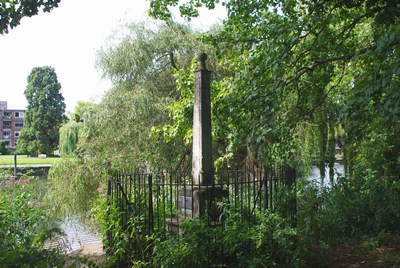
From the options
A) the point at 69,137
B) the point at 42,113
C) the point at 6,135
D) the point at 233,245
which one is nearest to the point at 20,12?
the point at 233,245

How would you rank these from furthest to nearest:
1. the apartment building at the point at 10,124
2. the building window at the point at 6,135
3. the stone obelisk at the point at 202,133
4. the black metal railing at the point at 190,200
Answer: the building window at the point at 6,135 → the apartment building at the point at 10,124 → the stone obelisk at the point at 202,133 → the black metal railing at the point at 190,200

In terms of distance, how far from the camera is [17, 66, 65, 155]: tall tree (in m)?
54.5

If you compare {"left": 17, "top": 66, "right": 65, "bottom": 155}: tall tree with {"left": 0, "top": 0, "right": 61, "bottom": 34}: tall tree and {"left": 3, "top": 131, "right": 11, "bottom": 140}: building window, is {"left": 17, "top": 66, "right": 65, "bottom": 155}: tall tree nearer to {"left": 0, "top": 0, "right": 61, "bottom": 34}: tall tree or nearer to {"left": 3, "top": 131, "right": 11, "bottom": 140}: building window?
{"left": 3, "top": 131, "right": 11, "bottom": 140}: building window

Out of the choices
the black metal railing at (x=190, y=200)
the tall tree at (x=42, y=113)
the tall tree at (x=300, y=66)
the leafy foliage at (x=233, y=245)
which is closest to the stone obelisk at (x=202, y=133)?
the black metal railing at (x=190, y=200)

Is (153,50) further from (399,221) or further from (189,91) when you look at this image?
(399,221)

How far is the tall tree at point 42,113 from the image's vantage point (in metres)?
54.5

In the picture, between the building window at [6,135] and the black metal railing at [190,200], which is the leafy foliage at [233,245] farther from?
the building window at [6,135]

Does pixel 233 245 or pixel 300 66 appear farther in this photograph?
pixel 300 66

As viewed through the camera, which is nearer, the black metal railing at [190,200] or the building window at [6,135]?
the black metal railing at [190,200]

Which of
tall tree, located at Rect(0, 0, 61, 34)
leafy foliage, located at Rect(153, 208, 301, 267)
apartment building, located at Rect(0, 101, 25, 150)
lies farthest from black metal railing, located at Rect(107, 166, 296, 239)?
apartment building, located at Rect(0, 101, 25, 150)

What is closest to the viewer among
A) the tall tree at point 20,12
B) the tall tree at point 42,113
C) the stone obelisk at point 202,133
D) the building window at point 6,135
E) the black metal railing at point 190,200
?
the tall tree at point 20,12

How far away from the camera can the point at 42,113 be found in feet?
180

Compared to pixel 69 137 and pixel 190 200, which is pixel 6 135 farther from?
pixel 190 200

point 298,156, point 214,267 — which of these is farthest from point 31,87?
point 214,267
